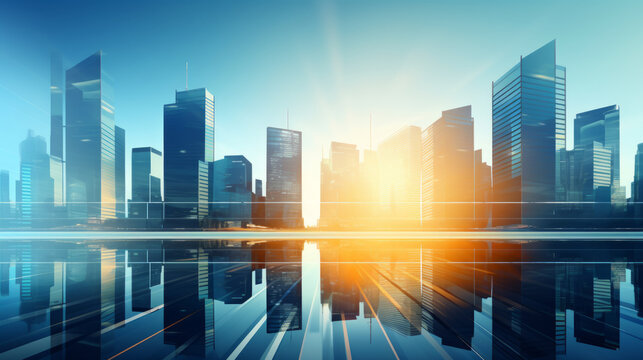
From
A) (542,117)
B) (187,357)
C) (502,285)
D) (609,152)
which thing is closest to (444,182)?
(542,117)

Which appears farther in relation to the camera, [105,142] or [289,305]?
[105,142]

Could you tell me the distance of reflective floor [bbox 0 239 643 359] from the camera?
272 cm

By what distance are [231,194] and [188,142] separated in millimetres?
14724

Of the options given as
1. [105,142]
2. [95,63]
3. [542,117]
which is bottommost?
[105,142]

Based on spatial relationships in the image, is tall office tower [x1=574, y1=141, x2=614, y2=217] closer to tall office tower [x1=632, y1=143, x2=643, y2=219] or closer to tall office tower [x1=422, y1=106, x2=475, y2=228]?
tall office tower [x1=632, y1=143, x2=643, y2=219]

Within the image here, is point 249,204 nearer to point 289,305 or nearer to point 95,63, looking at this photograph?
point 289,305

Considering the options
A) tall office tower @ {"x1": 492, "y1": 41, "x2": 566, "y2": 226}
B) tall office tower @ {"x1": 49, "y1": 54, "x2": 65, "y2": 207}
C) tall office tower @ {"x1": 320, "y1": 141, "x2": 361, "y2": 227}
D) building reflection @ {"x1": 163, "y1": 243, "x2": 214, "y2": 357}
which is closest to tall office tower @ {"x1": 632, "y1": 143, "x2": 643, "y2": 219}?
tall office tower @ {"x1": 492, "y1": 41, "x2": 566, "y2": 226}

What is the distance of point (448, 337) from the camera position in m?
2.94

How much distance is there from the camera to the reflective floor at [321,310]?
2.72 metres

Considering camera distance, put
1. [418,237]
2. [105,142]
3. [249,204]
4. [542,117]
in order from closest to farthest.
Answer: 1. [418,237]
2. [249,204]
3. [105,142]
4. [542,117]

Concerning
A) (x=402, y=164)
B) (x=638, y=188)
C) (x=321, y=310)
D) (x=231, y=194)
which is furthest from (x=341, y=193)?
(x=402, y=164)

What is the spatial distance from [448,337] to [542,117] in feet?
165

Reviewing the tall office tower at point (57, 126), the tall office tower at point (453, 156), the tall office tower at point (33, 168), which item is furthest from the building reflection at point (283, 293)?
the tall office tower at point (453, 156)

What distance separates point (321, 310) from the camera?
12.4 feet
